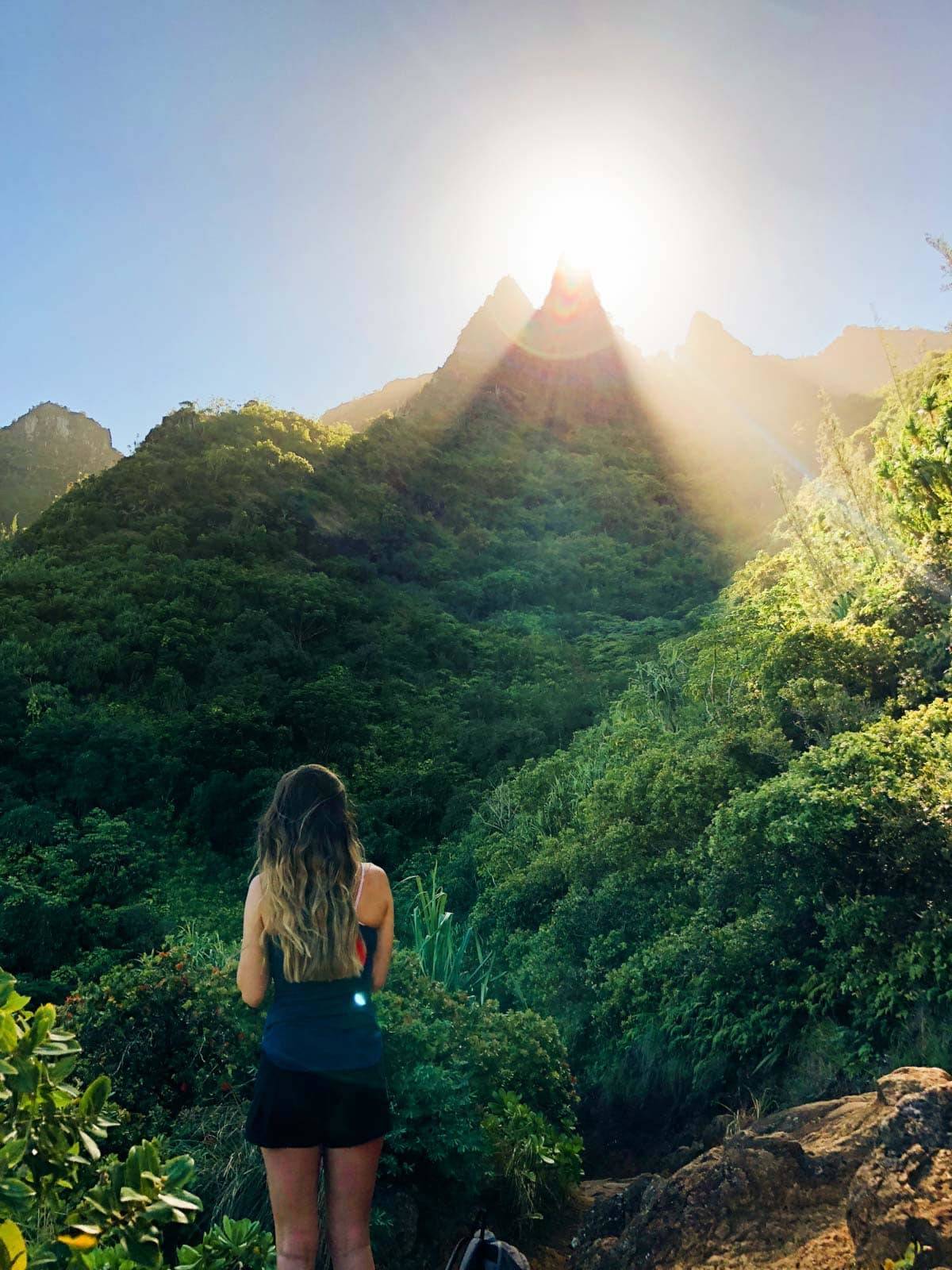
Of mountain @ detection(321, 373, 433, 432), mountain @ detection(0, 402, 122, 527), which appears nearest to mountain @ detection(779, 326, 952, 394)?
mountain @ detection(321, 373, 433, 432)

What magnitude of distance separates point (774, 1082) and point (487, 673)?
11470 mm

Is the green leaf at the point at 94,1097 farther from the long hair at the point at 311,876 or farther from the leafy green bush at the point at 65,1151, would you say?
the long hair at the point at 311,876

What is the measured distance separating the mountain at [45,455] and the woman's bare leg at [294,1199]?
42.9m

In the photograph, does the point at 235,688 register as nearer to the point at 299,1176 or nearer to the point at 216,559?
the point at 216,559

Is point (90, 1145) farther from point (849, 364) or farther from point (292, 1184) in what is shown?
point (849, 364)

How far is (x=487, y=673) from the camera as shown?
52.1 ft

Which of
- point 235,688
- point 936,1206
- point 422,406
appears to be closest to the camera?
point 936,1206

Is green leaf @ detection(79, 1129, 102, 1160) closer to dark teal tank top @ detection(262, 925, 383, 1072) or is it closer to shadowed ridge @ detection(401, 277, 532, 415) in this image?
dark teal tank top @ detection(262, 925, 383, 1072)

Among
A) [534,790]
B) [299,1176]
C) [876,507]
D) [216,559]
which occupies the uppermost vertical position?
[216,559]

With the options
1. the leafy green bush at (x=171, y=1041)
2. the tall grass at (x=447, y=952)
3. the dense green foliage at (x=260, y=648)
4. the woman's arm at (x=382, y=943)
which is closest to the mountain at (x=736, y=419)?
the dense green foliage at (x=260, y=648)

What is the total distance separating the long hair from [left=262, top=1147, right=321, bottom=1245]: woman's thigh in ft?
1.43

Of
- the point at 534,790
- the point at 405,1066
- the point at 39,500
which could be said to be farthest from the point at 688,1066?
A: the point at 39,500

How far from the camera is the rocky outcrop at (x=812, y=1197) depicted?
2.53 m

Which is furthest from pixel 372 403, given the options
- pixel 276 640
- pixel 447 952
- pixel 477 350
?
pixel 447 952
